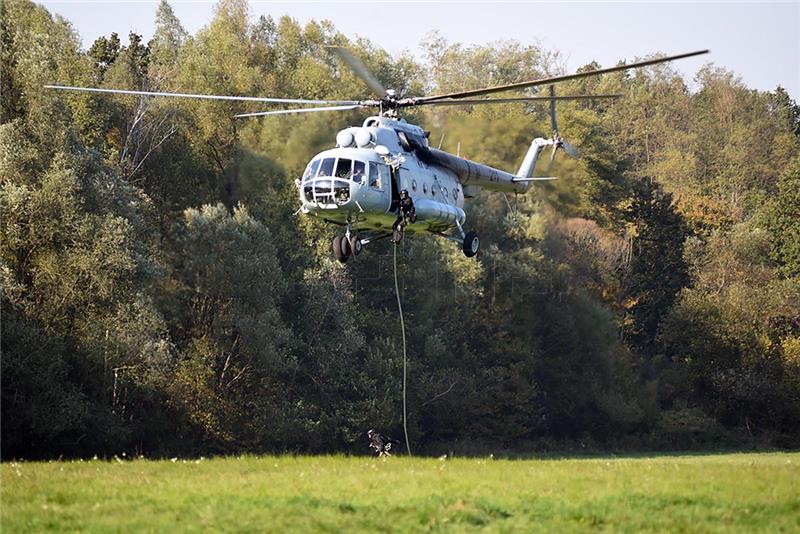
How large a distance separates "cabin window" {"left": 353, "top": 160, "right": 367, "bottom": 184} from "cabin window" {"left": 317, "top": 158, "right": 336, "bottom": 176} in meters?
0.48

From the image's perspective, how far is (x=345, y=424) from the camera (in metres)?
55.5

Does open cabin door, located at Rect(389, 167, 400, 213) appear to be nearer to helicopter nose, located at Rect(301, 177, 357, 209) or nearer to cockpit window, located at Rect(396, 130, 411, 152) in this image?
cockpit window, located at Rect(396, 130, 411, 152)

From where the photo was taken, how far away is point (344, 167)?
27.8m

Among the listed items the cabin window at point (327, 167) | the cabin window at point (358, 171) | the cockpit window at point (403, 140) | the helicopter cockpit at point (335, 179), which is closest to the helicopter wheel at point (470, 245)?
the cockpit window at point (403, 140)

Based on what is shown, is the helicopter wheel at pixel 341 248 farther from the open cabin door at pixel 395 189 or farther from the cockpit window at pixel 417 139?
the cockpit window at pixel 417 139

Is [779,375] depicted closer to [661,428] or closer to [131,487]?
[661,428]

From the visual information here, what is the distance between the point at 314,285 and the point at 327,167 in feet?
96.6

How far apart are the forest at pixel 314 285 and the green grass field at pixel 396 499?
23.9m

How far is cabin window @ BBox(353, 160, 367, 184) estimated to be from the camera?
27719 mm

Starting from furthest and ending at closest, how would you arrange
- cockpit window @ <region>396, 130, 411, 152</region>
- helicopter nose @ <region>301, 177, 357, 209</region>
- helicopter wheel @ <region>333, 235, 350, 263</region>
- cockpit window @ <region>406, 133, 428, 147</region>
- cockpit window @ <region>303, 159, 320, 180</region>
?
cockpit window @ <region>406, 133, 428, 147</region>, cockpit window @ <region>396, 130, 411, 152</region>, helicopter wheel @ <region>333, 235, 350, 263</region>, cockpit window @ <region>303, 159, 320, 180</region>, helicopter nose @ <region>301, 177, 357, 209</region>

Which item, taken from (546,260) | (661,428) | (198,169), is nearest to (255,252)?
(198,169)

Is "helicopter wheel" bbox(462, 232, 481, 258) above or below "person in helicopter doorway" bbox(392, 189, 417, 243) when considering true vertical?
below

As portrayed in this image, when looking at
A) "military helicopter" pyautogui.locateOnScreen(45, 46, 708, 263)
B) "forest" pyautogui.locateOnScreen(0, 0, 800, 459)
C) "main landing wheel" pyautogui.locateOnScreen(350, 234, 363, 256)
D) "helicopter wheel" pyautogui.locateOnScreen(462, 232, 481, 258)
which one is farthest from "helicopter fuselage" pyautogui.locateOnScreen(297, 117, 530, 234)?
"forest" pyautogui.locateOnScreen(0, 0, 800, 459)

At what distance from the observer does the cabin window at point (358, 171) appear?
90.9 feet
